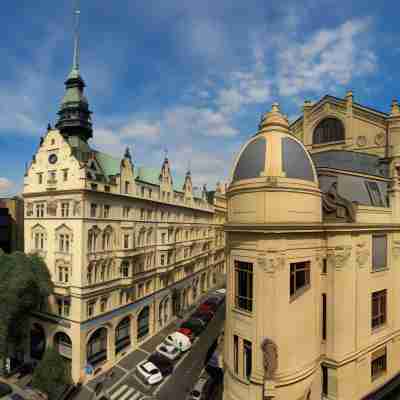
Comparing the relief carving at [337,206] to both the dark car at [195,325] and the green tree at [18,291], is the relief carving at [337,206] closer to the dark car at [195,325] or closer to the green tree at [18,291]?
the green tree at [18,291]

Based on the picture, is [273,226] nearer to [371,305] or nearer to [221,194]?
[371,305]

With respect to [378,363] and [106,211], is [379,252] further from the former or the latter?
→ [106,211]

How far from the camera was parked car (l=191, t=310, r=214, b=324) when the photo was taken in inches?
2089

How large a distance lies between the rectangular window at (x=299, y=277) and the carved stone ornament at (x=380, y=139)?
2611cm

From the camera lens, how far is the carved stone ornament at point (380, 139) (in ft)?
119

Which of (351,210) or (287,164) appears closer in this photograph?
(287,164)

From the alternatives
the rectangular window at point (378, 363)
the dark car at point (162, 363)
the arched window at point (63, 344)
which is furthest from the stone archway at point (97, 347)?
the rectangular window at point (378, 363)

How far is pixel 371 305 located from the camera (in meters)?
22.5

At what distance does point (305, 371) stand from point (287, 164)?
1416 cm

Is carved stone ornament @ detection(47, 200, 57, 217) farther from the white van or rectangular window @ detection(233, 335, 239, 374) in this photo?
rectangular window @ detection(233, 335, 239, 374)

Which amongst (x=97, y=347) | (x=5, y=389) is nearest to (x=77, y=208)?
(x=97, y=347)

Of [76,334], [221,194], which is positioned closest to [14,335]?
[76,334]

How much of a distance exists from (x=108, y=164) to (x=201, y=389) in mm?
33639

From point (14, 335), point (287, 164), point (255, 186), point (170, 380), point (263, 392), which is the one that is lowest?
point (170, 380)
